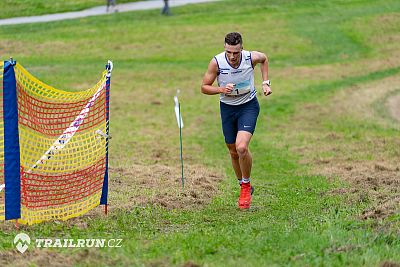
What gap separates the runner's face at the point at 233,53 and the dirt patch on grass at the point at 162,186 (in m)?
2.00

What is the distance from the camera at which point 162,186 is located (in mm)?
13297

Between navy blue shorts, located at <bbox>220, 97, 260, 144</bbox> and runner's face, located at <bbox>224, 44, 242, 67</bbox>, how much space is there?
65 centimetres

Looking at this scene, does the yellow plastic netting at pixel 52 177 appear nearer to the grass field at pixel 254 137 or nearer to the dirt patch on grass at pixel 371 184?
the grass field at pixel 254 137

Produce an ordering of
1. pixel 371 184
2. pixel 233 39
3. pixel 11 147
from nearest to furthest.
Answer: pixel 11 147
pixel 233 39
pixel 371 184

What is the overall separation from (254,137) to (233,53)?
9.61 metres

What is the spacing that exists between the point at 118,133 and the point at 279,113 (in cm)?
543

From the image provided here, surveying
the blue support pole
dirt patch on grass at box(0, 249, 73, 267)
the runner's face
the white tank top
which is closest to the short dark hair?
the runner's face

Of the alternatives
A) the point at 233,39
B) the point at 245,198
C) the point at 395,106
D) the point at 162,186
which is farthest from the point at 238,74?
the point at 395,106

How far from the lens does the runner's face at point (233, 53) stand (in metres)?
10.9

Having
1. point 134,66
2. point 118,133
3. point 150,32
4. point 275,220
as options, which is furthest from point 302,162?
point 150,32

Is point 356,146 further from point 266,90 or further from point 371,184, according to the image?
point 266,90

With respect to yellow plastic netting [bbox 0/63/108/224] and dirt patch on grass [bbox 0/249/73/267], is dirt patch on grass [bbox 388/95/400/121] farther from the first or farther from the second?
dirt patch on grass [bbox 0/249/73/267]

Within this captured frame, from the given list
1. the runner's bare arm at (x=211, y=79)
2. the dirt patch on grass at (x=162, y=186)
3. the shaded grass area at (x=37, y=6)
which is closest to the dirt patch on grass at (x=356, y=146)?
the dirt patch on grass at (x=162, y=186)

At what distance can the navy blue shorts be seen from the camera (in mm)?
11414
